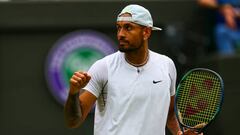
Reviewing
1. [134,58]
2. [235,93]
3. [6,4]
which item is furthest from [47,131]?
[134,58]

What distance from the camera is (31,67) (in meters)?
11.8

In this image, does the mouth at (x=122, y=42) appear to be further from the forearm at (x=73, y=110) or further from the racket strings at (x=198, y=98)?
the racket strings at (x=198, y=98)

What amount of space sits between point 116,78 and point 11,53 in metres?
6.44

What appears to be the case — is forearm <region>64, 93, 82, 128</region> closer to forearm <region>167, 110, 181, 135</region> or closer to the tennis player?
the tennis player

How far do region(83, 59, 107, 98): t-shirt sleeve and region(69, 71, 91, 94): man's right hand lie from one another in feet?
1.11

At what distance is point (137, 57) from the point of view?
5617mm

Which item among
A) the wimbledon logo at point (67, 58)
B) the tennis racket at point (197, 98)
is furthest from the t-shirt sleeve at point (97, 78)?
the wimbledon logo at point (67, 58)

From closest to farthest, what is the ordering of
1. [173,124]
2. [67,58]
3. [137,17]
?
1. [137,17]
2. [173,124]
3. [67,58]

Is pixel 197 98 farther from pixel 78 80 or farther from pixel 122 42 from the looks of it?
pixel 78 80

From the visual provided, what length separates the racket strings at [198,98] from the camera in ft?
19.1

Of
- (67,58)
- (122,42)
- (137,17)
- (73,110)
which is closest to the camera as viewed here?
(73,110)

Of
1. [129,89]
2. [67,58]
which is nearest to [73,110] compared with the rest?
[129,89]

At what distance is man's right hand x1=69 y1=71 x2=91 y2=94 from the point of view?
200 inches

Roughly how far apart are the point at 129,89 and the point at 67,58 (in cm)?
631
